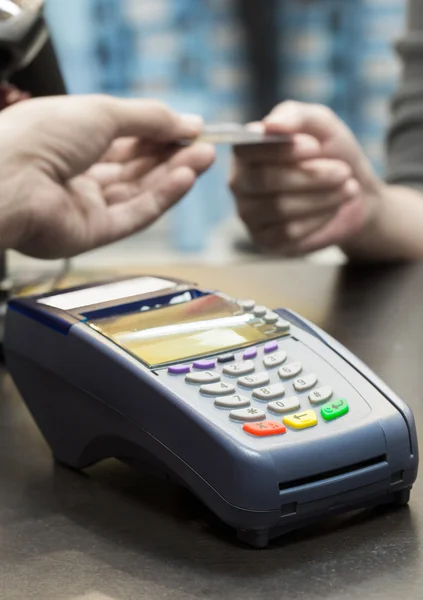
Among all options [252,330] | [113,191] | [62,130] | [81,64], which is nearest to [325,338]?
[252,330]

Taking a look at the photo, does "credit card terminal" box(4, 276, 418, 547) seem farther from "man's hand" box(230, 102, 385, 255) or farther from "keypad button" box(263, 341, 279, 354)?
"man's hand" box(230, 102, 385, 255)

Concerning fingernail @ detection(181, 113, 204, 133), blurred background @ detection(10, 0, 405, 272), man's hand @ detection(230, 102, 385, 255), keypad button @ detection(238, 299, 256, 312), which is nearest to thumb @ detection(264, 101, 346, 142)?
man's hand @ detection(230, 102, 385, 255)

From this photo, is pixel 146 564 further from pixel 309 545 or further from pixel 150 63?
pixel 150 63

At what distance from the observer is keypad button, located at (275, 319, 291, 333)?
379mm

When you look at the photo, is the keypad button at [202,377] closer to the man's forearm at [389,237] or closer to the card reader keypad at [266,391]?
the card reader keypad at [266,391]

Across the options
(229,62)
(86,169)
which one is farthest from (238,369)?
(229,62)

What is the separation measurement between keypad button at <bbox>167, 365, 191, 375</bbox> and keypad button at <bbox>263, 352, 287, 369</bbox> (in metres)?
0.03

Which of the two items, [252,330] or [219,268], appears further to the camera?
[219,268]

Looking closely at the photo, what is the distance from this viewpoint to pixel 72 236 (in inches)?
23.6

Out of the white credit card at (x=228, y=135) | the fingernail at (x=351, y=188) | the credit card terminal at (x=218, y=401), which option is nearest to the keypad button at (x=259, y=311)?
the credit card terminal at (x=218, y=401)

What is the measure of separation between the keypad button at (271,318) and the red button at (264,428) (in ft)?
0.29

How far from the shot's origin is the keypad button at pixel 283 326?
0.38 metres

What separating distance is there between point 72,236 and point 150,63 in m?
1.85

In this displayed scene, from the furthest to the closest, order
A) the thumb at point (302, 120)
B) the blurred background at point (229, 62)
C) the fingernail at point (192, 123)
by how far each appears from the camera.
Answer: the blurred background at point (229, 62) → the thumb at point (302, 120) → the fingernail at point (192, 123)
